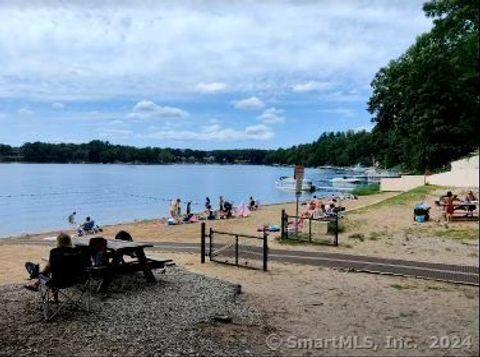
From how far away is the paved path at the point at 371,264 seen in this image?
40.0 ft

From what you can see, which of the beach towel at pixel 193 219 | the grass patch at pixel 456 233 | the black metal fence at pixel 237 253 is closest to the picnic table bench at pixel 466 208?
the grass patch at pixel 456 233

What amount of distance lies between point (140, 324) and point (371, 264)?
7325mm

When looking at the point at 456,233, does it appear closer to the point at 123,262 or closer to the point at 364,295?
the point at 364,295

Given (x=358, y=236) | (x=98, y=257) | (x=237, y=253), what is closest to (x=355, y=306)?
(x=98, y=257)

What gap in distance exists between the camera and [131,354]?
6.92m

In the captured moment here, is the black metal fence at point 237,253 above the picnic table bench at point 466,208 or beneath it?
beneath

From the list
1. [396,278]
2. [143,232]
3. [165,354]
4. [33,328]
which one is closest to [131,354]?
[165,354]

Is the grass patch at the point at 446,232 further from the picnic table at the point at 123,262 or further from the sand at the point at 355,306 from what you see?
the picnic table at the point at 123,262

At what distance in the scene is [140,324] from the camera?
8.23m

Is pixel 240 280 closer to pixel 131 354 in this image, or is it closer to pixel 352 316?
pixel 352 316

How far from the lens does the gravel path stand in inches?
283

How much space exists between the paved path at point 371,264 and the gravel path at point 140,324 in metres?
4.11

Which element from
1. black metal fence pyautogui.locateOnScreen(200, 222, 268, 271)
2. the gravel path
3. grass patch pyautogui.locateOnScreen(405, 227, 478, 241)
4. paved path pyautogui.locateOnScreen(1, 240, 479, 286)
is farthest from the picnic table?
grass patch pyautogui.locateOnScreen(405, 227, 478, 241)

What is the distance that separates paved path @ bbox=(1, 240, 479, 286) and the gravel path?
411cm
